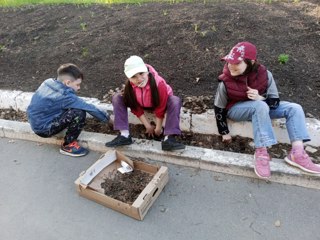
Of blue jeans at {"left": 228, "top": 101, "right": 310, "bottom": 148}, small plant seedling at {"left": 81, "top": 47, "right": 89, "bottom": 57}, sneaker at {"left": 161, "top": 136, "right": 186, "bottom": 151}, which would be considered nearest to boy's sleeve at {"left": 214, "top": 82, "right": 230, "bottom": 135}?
blue jeans at {"left": 228, "top": 101, "right": 310, "bottom": 148}

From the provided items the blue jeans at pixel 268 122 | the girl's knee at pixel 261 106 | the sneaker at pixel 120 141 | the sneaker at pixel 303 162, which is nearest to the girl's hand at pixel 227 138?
the blue jeans at pixel 268 122

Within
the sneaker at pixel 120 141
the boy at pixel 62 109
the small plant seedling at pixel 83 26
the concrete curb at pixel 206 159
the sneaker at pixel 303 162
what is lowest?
the concrete curb at pixel 206 159

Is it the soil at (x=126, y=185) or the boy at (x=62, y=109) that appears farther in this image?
the boy at (x=62, y=109)

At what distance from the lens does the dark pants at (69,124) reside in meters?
3.76

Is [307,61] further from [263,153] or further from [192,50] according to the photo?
[263,153]

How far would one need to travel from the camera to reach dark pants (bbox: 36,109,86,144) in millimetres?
3762

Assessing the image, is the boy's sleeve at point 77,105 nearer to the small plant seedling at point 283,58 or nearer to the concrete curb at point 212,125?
the concrete curb at point 212,125

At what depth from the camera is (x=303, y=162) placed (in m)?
3.09

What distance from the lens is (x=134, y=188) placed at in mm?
3127

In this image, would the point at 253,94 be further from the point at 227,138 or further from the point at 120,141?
the point at 120,141

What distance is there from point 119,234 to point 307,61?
3280 millimetres

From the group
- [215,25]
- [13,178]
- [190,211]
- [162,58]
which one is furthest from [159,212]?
[215,25]

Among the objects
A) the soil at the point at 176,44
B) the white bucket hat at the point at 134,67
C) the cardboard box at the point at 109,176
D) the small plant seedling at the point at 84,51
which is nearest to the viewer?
the cardboard box at the point at 109,176

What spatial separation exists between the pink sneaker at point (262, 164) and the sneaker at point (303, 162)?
236mm
